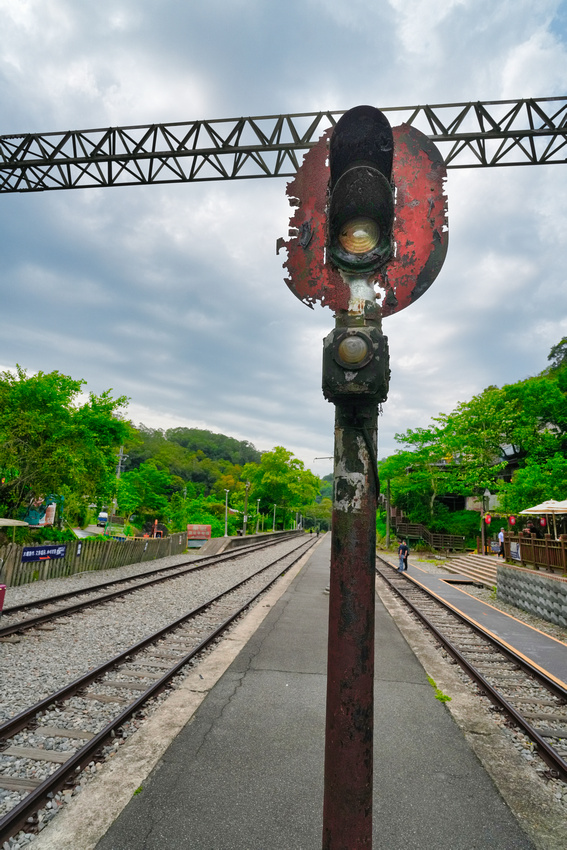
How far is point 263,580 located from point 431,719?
12.4 metres

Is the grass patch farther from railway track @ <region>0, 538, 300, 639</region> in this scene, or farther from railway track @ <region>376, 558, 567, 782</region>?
railway track @ <region>0, 538, 300, 639</region>

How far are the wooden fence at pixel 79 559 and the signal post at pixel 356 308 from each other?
14304mm

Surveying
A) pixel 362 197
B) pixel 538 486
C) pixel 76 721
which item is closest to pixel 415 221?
pixel 362 197

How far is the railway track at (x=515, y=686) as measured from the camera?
5.21 m

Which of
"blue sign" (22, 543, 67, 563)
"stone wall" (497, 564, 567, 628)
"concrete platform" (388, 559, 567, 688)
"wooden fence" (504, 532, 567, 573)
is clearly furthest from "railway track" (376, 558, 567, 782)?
"blue sign" (22, 543, 67, 563)

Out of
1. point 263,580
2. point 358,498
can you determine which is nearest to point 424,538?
point 263,580

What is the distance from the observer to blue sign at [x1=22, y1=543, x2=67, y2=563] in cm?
1414

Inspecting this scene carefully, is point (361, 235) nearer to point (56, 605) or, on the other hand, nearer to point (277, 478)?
point (56, 605)

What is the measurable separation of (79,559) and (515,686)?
14.9 meters

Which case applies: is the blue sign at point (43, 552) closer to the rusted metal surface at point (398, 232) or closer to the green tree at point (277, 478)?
the rusted metal surface at point (398, 232)

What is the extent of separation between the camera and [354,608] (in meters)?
1.62

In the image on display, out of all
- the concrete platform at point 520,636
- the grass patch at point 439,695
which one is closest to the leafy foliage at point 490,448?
the concrete platform at point 520,636

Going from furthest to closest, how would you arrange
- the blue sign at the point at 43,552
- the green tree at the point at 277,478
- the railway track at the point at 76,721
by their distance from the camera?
the green tree at the point at 277,478, the blue sign at the point at 43,552, the railway track at the point at 76,721

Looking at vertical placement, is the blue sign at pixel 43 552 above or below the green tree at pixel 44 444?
below
